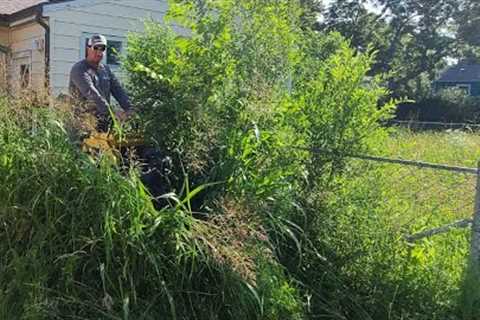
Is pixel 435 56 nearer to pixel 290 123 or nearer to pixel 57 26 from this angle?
pixel 57 26

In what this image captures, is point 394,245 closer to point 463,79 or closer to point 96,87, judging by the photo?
point 96,87

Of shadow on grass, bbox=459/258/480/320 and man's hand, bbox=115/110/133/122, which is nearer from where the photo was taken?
shadow on grass, bbox=459/258/480/320

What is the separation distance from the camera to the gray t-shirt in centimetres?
389

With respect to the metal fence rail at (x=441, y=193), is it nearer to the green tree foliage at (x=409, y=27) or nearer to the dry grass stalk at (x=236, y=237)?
the dry grass stalk at (x=236, y=237)

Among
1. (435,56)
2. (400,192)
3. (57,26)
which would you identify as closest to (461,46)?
(435,56)

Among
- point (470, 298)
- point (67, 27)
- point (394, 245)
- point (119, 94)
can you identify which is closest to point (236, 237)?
point (394, 245)

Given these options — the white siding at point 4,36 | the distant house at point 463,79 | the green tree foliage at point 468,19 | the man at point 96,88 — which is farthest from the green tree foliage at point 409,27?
the man at point 96,88

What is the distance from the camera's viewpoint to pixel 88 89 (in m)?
4.09

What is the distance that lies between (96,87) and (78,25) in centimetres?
507

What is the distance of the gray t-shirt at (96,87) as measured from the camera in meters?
3.89

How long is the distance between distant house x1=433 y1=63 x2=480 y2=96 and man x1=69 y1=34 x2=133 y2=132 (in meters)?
43.9

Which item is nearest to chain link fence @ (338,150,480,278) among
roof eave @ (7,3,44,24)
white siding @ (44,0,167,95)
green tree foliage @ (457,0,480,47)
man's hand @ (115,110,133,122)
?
man's hand @ (115,110,133,122)

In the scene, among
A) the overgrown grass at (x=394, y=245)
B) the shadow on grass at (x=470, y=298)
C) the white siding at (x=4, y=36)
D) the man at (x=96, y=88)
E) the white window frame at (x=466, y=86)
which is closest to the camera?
the shadow on grass at (x=470, y=298)

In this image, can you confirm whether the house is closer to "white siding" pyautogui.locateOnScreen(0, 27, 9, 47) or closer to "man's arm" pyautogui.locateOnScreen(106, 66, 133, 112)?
"white siding" pyautogui.locateOnScreen(0, 27, 9, 47)
